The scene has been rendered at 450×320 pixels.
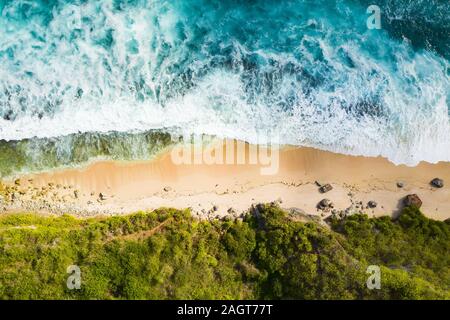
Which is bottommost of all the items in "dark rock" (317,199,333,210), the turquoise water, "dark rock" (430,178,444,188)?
"dark rock" (317,199,333,210)

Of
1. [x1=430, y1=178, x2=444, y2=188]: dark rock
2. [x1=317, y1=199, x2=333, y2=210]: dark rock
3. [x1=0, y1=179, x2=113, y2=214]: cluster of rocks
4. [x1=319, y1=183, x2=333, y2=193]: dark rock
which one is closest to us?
[x1=0, y1=179, x2=113, y2=214]: cluster of rocks

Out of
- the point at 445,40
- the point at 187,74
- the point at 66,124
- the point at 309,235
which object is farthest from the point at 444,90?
the point at 66,124

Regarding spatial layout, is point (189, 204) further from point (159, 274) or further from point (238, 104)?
point (238, 104)

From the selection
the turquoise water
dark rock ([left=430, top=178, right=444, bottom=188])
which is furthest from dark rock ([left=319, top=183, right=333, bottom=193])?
dark rock ([left=430, top=178, right=444, bottom=188])

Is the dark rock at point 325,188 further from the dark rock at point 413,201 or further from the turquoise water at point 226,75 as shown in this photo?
the dark rock at point 413,201

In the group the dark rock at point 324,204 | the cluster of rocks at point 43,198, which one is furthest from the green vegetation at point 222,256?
the dark rock at point 324,204

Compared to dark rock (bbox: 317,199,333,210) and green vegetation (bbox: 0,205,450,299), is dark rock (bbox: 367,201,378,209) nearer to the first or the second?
green vegetation (bbox: 0,205,450,299)

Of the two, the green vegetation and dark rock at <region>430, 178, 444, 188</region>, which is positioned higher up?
dark rock at <region>430, 178, 444, 188</region>
